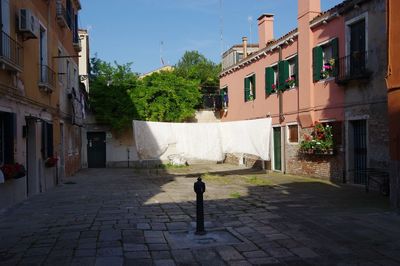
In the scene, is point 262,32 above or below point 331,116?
above

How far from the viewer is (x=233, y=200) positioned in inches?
419

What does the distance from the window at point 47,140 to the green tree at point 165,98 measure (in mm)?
11079

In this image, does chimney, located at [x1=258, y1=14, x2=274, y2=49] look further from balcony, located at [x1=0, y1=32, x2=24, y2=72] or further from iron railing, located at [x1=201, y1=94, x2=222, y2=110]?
balcony, located at [x1=0, y1=32, x2=24, y2=72]

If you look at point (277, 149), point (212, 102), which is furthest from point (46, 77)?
point (212, 102)

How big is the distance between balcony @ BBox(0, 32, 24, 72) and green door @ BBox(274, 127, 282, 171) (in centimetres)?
1152

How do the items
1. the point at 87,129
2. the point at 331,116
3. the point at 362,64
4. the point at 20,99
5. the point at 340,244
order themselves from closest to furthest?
the point at 340,244
the point at 20,99
the point at 362,64
the point at 331,116
the point at 87,129

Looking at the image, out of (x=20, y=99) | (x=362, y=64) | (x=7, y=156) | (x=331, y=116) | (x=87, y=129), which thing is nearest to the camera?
(x=7, y=156)

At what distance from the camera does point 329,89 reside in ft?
48.3

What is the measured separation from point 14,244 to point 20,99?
4739 mm

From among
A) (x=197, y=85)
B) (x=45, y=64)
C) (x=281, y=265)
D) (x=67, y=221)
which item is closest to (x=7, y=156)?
(x=67, y=221)

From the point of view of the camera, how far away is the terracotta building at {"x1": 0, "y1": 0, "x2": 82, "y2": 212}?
9.43 m

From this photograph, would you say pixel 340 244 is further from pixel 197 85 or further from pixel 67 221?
pixel 197 85

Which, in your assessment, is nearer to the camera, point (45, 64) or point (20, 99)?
point (20, 99)

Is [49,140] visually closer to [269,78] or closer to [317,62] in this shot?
[317,62]
